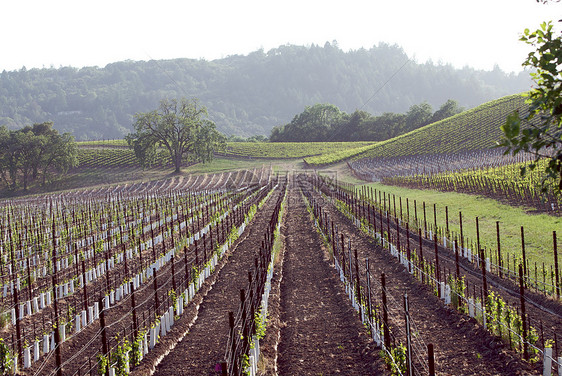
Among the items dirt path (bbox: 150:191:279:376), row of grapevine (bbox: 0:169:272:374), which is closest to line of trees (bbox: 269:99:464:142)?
row of grapevine (bbox: 0:169:272:374)

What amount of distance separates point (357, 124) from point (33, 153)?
65042 millimetres

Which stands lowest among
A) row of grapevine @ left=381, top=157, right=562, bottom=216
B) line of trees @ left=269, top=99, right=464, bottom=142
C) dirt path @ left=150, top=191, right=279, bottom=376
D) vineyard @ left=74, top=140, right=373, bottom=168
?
dirt path @ left=150, top=191, right=279, bottom=376

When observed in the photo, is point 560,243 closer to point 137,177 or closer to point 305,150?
point 137,177

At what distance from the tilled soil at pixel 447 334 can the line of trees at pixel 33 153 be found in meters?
61.2

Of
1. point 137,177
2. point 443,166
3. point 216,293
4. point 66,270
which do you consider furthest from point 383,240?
point 137,177

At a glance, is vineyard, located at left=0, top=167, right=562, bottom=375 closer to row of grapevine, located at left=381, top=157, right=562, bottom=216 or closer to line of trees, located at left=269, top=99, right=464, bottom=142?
row of grapevine, located at left=381, top=157, right=562, bottom=216

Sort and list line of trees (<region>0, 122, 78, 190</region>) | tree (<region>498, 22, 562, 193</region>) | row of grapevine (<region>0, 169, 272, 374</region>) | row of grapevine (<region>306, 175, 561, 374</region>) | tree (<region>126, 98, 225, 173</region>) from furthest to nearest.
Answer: tree (<region>126, 98, 225, 173</region>) < line of trees (<region>0, 122, 78, 190</region>) < row of grapevine (<region>0, 169, 272, 374</region>) < row of grapevine (<region>306, 175, 561, 374</region>) < tree (<region>498, 22, 562, 193</region>)

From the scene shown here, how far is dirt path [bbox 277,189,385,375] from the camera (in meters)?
8.70

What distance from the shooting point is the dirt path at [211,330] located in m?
8.83

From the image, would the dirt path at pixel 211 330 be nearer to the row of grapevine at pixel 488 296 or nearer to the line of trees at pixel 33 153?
the row of grapevine at pixel 488 296

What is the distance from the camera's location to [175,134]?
71750mm

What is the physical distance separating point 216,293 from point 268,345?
4601 millimetres

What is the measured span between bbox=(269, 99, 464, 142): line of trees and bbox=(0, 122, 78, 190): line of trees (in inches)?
2054

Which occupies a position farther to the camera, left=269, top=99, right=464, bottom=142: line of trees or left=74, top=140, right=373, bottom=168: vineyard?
left=269, top=99, right=464, bottom=142: line of trees
